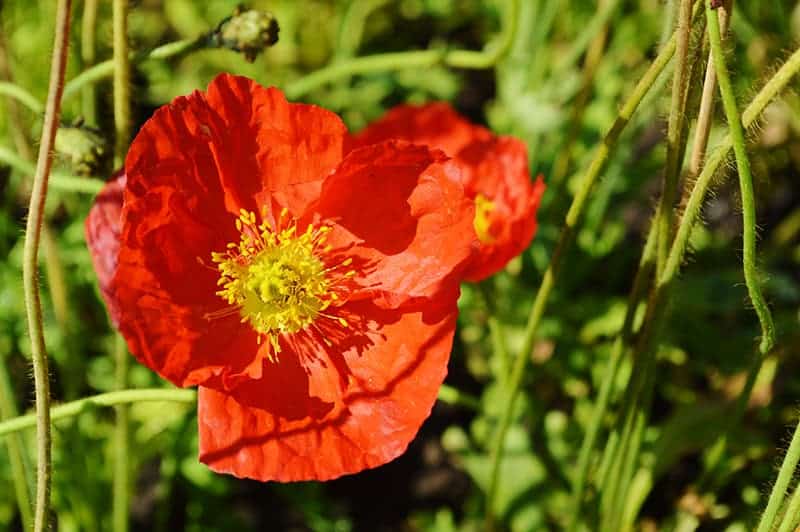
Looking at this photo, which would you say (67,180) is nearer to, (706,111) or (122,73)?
(122,73)

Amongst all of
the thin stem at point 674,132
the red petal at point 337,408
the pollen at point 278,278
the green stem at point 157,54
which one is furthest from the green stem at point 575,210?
the green stem at point 157,54

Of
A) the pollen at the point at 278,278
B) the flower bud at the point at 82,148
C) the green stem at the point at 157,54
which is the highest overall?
the green stem at the point at 157,54

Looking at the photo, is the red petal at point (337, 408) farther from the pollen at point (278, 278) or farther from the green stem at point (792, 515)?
the green stem at point (792, 515)

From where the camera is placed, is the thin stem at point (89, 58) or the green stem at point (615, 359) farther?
the thin stem at point (89, 58)

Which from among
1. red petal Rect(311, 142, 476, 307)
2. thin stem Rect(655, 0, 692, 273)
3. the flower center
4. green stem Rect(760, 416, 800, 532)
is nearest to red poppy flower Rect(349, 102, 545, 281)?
the flower center

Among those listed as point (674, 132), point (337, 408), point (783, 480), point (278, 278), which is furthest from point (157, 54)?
point (783, 480)

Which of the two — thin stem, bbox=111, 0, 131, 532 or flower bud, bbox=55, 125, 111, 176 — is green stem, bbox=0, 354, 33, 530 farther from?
flower bud, bbox=55, 125, 111, 176

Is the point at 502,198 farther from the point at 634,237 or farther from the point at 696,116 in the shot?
the point at 634,237
